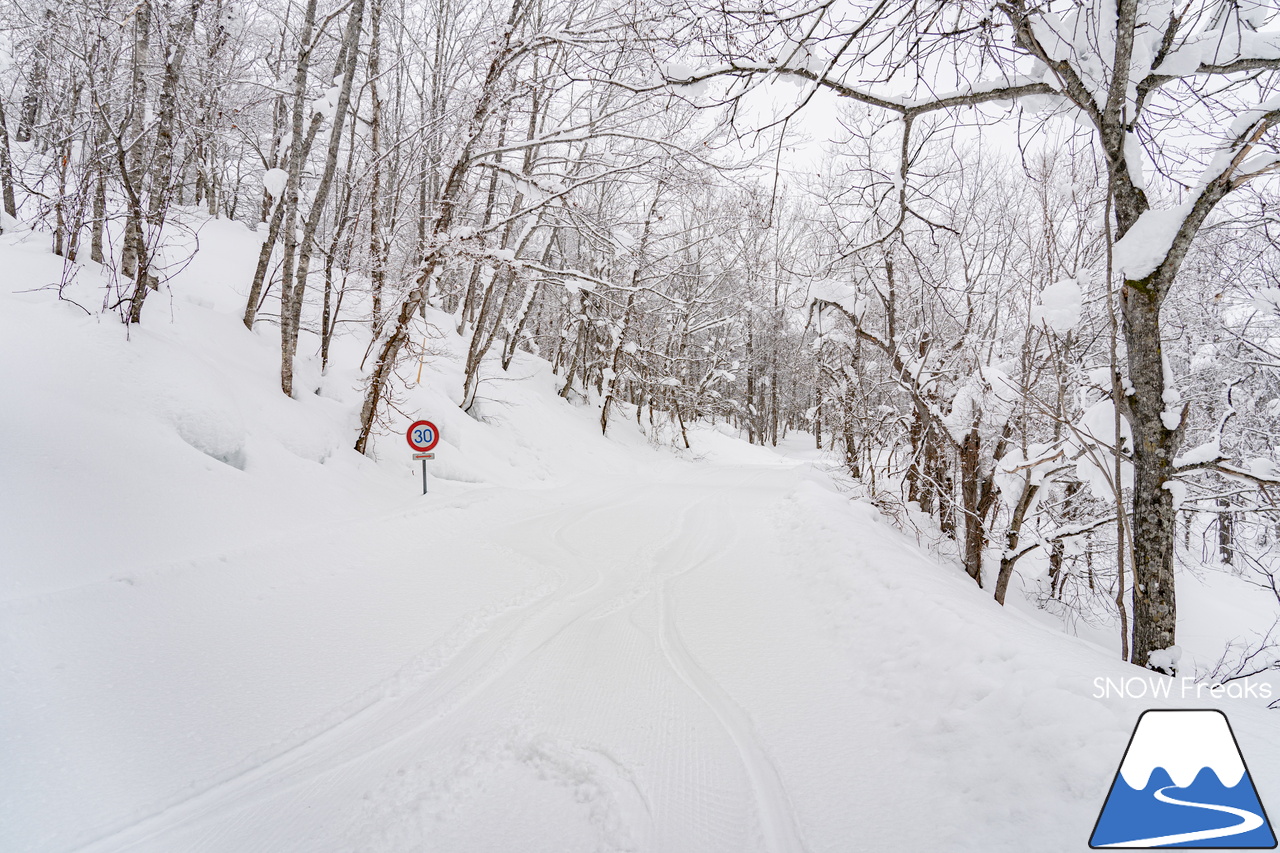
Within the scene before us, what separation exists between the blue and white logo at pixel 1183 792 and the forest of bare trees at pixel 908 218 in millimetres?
1397

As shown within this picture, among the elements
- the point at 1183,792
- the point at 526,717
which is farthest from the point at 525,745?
the point at 1183,792

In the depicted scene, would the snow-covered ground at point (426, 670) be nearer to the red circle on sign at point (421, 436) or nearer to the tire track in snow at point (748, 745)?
the tire track in snow at point (748, 745)

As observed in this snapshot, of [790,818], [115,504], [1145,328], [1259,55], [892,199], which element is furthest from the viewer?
[892,199]

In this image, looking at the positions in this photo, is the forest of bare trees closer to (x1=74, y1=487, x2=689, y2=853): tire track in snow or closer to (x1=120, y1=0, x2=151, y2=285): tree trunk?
(x1=120, y1=0, x2=151, y2=285): tree trunk

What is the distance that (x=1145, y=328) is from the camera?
3305mm

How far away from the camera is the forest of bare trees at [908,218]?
306cm

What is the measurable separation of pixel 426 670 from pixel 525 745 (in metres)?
1.12

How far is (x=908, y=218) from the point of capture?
22.0 ft

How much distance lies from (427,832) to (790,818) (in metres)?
1.52

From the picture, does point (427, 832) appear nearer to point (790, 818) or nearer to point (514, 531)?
point (790, 818)

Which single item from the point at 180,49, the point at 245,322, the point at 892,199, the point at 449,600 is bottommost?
the point at 449,600

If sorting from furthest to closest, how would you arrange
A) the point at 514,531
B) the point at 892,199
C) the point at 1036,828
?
the point at 514,531 < the point at 892,199 < the point at 1036,828

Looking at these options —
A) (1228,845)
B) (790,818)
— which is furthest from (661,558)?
(1228,845)

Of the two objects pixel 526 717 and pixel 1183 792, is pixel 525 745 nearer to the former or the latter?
pixel 526 717
